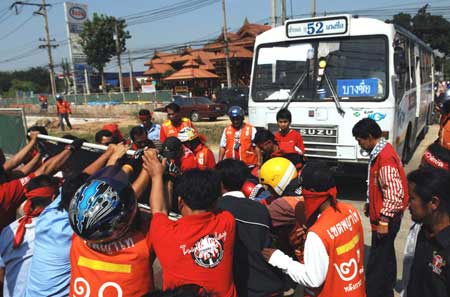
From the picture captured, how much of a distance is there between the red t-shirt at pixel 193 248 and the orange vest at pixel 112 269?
106 mm

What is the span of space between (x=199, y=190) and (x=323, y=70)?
5258 millimetres

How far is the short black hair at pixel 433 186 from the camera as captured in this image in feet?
6.53

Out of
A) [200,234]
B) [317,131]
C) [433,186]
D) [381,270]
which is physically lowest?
[381,270]

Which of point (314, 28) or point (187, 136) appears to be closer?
point (187, 136)

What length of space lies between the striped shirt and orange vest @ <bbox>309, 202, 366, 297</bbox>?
3.87 ft

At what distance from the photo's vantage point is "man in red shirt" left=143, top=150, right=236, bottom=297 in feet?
6.11

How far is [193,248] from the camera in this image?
186 centimetres

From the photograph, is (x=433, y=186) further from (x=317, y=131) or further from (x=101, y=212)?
(x=317, y=131)

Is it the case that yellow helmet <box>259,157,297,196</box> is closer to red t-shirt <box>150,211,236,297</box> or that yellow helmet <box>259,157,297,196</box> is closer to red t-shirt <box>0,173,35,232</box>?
red t-shirt <box>150,211,236,297</box>

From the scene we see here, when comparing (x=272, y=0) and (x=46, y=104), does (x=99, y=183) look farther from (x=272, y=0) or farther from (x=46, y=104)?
(x=46, y=104)

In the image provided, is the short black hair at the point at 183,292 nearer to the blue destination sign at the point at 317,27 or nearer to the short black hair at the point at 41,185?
the short black hair at the point at 41,185

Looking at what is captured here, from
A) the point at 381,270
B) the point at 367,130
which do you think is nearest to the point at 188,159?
the point at 367,130

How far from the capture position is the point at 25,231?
2.40 meters

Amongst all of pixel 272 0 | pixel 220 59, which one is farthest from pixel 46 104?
pixel 272 0
